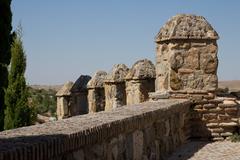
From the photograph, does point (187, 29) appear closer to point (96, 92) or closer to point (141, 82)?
point (141, 82)

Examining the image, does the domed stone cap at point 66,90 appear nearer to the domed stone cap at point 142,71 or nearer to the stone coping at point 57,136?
the domed stone cap at point 142,71

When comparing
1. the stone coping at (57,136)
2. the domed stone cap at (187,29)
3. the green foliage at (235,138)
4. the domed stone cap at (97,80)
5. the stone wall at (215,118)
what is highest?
the domed stone cap at (187,29)

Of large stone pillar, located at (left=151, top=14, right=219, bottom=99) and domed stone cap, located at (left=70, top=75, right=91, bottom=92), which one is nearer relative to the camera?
large stone pillar, located at (left=151, top=14, right=219, bottom=99)

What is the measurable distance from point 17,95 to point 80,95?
124 inches

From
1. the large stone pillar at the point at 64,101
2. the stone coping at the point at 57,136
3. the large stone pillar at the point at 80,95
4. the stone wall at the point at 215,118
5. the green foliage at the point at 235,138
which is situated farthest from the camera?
the large stone pillar at the point at 64,101

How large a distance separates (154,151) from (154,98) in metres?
3.43

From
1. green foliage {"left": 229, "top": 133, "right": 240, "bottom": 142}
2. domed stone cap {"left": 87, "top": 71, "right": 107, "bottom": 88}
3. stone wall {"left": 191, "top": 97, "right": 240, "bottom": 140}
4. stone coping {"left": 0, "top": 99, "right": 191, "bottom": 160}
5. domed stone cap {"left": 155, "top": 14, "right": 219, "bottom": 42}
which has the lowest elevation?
green foliage {"left": 229, "top": 133, "right": 240, "bottom": 142}

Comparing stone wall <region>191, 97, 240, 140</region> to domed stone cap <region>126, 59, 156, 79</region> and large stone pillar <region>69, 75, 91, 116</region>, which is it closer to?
domed stone cap <region>126, 59, 156, 79</region>

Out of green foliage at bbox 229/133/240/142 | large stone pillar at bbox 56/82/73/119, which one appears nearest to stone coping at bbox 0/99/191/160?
green foliage at bbox 229/133/240/142

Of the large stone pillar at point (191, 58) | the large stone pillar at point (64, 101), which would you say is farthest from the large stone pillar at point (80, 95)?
the large stone pillar at point (191, 58)

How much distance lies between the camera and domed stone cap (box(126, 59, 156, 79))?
46.3 ft

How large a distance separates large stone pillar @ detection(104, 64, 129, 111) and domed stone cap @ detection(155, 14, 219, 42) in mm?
5921

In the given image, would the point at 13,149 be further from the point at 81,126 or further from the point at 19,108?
the point at 19,108

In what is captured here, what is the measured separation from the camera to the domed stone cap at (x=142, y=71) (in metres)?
14.1
